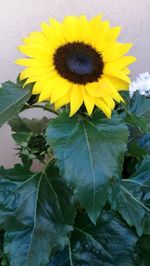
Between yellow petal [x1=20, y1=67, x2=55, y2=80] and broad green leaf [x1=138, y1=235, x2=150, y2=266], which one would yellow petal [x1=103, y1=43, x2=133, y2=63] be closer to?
yellow petal [x1=20, y1=67, x2=55, y2=80]

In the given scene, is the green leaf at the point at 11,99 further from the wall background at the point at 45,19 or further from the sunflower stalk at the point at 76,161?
the wall background at the point at 45,19

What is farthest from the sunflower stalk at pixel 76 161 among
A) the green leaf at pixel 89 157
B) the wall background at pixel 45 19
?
the wall background at pixel 45 19

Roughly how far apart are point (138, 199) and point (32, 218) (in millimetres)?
215

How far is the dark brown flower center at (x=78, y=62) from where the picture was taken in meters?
0.70

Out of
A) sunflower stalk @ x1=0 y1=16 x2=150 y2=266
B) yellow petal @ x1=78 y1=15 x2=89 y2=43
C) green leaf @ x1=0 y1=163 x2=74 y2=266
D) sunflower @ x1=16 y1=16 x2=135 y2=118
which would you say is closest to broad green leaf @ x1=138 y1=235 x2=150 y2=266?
sunflower stalk @ x1=0 y1=16 x2=150 y2=266

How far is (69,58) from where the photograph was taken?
0.72 m

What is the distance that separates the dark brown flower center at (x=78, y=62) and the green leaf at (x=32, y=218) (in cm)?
21

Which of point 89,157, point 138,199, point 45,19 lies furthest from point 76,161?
point 45,19

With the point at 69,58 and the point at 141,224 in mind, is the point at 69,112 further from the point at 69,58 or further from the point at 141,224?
the point at 141,224

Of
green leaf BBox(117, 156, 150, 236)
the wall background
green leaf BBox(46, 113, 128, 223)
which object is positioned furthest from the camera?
the wall background

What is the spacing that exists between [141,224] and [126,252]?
2.5 inches

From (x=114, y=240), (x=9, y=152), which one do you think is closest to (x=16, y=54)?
(x=9, y=152)

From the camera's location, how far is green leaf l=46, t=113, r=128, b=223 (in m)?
0.67

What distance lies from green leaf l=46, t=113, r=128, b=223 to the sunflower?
3 centimetres
